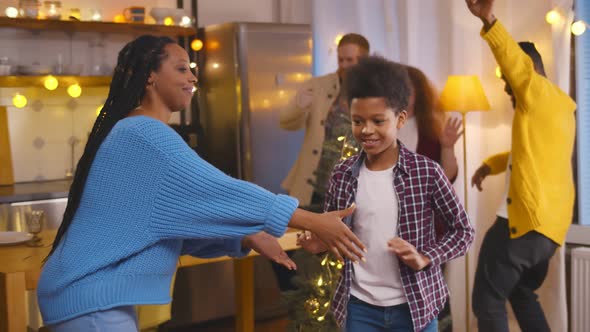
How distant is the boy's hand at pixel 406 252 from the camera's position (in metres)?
2.04

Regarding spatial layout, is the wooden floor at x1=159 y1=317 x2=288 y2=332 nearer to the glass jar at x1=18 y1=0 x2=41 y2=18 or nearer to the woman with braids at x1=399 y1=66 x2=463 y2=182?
the woman with braids at x1=399 y1=66 x2=463 y2=182

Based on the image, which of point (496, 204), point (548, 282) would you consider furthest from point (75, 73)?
point (548, 282)

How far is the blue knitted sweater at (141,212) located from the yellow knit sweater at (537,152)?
1.78 m

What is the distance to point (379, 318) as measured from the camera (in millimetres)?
2170

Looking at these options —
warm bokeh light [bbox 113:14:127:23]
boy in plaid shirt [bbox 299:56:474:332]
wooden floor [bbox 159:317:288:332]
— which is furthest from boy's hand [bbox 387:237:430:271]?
warm bokeh light [bbox 113:14:127:23]

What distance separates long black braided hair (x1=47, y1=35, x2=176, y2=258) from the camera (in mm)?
1821

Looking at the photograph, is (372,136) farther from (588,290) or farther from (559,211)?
(588,290)

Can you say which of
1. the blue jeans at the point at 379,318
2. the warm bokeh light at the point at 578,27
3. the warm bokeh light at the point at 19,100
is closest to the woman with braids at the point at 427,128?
the warm bokeh light at the point at 578,27

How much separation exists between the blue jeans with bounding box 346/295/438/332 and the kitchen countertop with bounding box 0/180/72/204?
2653mm

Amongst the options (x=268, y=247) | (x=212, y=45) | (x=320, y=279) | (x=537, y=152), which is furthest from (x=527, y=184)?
(x=212, y=45)

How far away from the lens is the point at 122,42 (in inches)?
205

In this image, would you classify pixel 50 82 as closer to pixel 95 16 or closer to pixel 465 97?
pixel 95 16

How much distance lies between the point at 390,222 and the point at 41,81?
3.17m

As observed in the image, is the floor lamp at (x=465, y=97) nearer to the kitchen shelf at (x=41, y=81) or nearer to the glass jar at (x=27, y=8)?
the kitchen shelf at (x=41, y=81)
